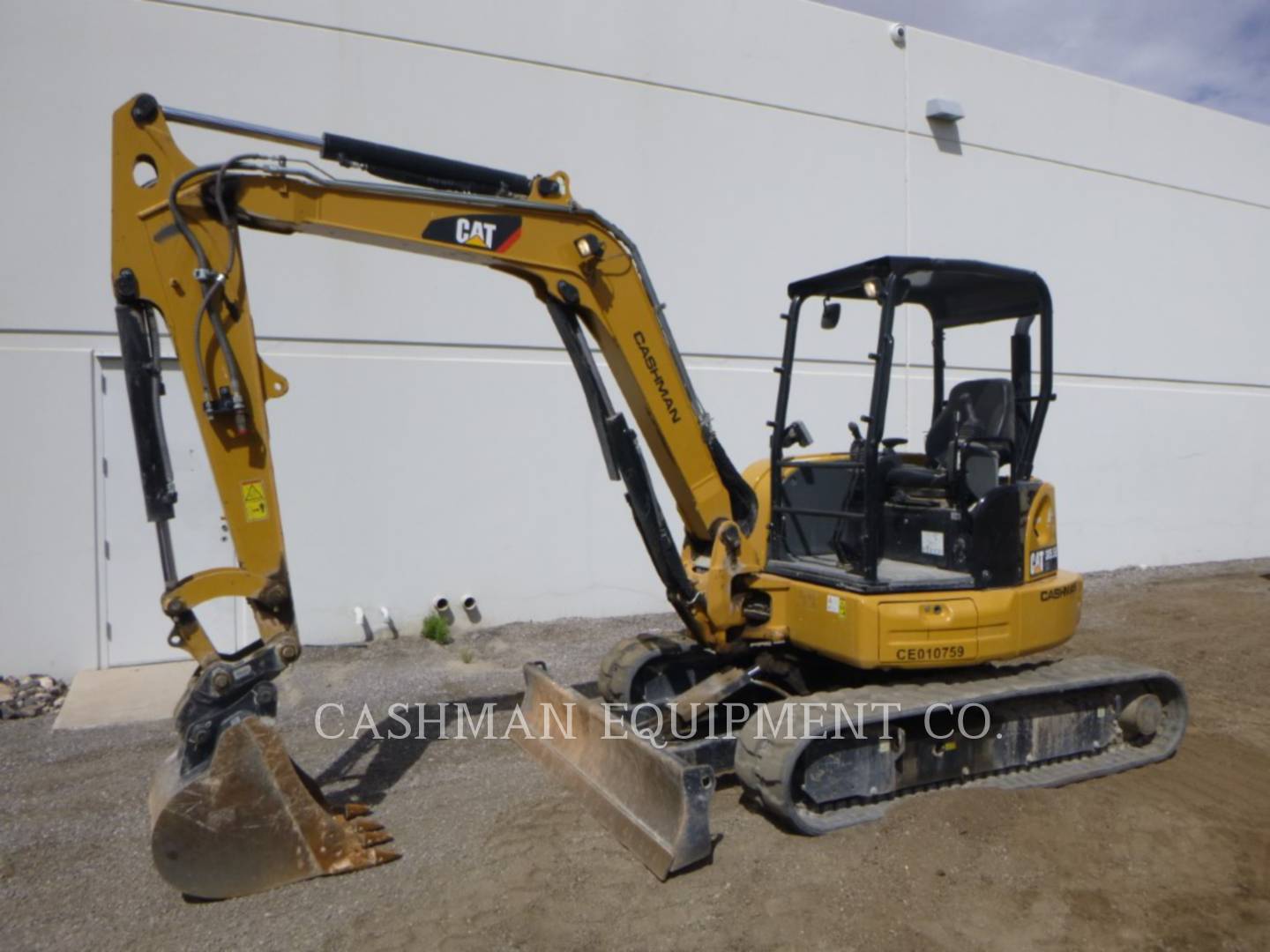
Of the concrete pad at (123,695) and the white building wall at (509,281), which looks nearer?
the concrete pad at (123,695)

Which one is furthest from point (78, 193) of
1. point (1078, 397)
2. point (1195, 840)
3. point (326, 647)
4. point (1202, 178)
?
point (1202, 178)

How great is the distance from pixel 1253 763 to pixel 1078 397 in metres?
7.99

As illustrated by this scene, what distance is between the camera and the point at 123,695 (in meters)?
7.43

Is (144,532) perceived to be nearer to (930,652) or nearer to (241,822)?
(241,822)

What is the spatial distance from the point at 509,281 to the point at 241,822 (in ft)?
20.7

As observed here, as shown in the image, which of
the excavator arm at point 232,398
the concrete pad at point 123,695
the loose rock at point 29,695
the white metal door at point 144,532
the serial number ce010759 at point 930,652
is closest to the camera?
the excavator arm at point 232,398

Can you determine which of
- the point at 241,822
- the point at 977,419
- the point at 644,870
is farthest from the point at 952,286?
the point at 241,822

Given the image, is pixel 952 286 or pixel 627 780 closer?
pixel 627 780

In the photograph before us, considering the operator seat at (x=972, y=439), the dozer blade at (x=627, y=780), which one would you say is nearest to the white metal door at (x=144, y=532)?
the dozer blade at (x=627, y=780)

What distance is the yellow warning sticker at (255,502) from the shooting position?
13.8 ft

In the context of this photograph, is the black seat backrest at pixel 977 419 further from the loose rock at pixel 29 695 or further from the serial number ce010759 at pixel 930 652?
the loose rock at pixel 29 695

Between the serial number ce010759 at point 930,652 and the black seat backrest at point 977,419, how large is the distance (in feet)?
3.36

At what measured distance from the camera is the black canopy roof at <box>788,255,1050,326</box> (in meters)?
5.10

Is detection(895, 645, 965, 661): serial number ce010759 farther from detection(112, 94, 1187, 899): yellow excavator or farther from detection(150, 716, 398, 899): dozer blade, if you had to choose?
detection(150, 716, 398, 899): dozer blade
